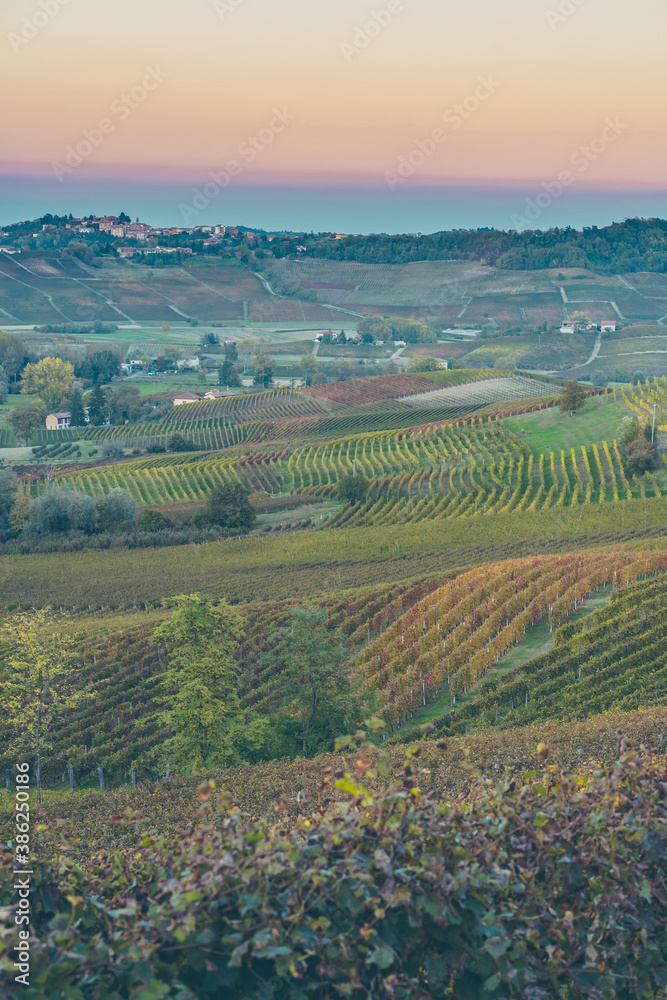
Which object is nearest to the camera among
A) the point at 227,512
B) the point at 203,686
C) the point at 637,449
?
the point at 203,686

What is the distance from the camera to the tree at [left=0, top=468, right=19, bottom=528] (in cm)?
7894

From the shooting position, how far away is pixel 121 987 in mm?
5633

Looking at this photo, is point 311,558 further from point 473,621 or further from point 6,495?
point 6,495

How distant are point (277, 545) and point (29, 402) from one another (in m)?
115

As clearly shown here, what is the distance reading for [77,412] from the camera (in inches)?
5694

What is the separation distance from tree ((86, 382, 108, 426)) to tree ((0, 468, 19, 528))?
2563 inches

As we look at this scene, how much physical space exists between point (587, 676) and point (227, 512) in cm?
5220

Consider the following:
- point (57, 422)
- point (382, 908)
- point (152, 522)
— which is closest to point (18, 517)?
point (152, 522)

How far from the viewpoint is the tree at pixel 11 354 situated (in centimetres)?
18025

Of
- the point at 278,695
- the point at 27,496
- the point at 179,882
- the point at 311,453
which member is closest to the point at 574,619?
the point at 278,695

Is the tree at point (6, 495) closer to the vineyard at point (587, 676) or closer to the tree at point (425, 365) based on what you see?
the vineyard at point (587, 676)

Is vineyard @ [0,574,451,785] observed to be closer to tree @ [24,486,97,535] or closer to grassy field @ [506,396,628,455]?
tree @ [24,486,97,535]

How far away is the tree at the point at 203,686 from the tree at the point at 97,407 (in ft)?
423

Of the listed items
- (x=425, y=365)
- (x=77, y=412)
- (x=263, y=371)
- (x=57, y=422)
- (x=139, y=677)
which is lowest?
(x=139, y=677)
